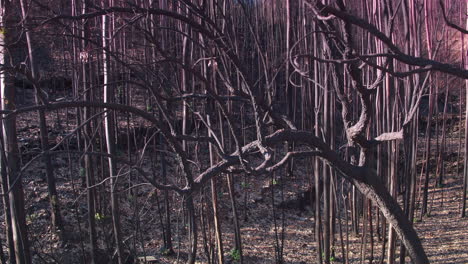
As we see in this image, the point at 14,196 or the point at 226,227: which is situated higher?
the point at 14,196

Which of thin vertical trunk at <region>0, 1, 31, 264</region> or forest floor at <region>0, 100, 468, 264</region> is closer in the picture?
thin vertical trunk at <region>0, 1, 31, 264</region>

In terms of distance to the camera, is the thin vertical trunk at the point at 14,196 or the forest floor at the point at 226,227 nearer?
the thin vertical trunk at the point at 14,196

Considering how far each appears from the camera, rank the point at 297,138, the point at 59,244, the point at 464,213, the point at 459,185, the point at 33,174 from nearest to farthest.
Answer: the point at 297,138
the point at 59,244
the point at 33,174
the point at 464,213
the point at 459,185

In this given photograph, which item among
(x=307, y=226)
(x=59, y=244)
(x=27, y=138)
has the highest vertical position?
(x=27, y=138)

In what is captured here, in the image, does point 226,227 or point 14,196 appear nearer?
point 14,196

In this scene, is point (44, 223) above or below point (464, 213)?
above

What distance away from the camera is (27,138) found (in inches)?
Answer: 311

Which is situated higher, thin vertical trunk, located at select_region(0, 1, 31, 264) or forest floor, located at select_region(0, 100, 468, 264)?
thin vertical trunk, located at select_region(0, 1, 31, 264)

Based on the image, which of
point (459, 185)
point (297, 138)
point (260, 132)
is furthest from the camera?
point (459, 185)

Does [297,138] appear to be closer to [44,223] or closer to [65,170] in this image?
[44,223]

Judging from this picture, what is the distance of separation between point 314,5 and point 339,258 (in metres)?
4.55

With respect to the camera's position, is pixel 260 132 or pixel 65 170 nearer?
pixel 260 132

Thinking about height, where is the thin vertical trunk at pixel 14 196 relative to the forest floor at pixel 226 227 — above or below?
above

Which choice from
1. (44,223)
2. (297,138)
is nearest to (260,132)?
(297,138)
